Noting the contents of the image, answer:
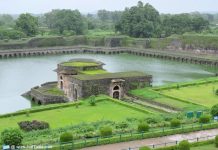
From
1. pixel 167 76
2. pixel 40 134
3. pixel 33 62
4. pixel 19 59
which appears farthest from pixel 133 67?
pixel 40 134

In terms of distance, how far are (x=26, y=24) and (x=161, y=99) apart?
6541 centimetres

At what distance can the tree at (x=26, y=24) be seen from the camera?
97000 mm

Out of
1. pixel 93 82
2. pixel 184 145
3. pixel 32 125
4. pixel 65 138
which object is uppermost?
pixel 184 145

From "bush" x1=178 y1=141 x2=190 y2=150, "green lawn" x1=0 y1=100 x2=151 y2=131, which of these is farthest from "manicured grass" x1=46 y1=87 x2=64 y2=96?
"bush" x1=178 y1=141 x2=190 y2=150

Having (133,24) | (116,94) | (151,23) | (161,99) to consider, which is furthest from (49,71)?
(151,23)

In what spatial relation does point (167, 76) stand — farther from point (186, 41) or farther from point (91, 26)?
point (91, 26)

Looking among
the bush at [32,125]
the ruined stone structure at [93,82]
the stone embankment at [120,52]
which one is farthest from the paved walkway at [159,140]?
the stone embankment at [120,52]

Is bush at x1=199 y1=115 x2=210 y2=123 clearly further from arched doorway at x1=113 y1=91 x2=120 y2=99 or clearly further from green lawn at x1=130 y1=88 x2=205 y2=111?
arched doorway at x1=113 y1=91 x2=120 y2=99

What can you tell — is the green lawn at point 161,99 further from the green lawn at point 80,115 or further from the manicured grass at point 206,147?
the manicured grass at point 206,147

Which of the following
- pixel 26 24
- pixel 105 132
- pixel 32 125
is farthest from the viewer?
pixel 26 24

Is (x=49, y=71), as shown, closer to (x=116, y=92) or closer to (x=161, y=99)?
(x=116, y=92)

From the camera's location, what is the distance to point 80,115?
1248 inches

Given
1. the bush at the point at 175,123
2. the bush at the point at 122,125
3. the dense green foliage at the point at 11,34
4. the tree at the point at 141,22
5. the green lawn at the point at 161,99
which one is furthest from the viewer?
the dense green foliage at the point at 11,34

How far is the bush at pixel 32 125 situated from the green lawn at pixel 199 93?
13.1 meters
